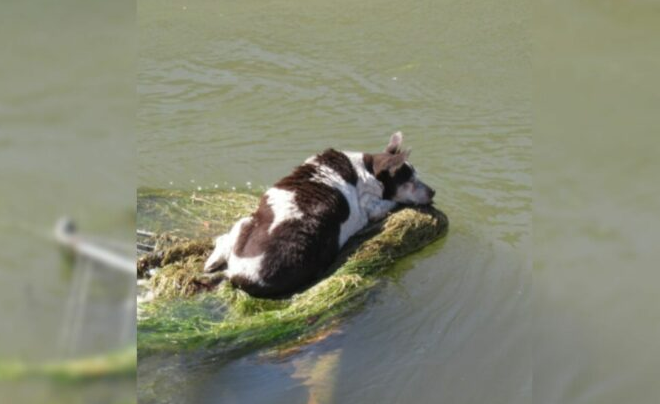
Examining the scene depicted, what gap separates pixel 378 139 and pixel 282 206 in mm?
2931

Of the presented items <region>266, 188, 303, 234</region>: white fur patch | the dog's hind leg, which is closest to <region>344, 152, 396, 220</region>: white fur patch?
<region>266, 188, 303, 234</region>: white fur patch

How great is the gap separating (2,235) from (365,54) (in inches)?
356

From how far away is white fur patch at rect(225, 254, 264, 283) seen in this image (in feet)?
15.8

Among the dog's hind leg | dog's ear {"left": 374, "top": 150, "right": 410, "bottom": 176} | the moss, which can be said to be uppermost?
the moss

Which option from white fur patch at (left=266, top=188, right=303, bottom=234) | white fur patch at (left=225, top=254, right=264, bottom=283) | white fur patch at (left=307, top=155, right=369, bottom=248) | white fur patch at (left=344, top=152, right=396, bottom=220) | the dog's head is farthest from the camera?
the dog's head

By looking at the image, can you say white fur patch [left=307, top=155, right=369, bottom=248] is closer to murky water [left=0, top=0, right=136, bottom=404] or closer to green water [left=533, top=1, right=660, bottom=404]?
green water [left=533, top=1, right=660, bottom=404]

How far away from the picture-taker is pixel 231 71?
9133 millimetres

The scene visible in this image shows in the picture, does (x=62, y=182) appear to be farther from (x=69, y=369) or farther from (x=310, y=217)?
(x=310, y=217)

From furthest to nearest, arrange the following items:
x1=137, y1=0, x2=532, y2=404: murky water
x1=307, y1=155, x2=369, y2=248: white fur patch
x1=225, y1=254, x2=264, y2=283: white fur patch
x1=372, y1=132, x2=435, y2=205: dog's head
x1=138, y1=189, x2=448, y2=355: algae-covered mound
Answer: x1=372, y1=132, x2=435, y2=205: dog's head < x1=307, y1=155, x2=369, y2=248: white fur patch < x1=225, y1=254, x2=264, y2=283: white fur patch < x1=137, y1=0, x2=532, y2=404: murky water < x1=138, y1=189, x2=448, y2=355: algae-covered mound

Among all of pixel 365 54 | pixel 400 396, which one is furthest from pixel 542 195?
pixel 365 54

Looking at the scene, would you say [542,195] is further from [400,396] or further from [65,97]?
[65,97]

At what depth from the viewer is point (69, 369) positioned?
923 millimetres

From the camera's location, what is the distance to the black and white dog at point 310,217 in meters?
4.87

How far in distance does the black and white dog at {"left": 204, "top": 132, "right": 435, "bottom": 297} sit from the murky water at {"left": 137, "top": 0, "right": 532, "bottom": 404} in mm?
438
